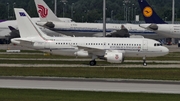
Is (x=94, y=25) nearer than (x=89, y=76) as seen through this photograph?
No

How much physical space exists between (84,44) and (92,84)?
22892 mm

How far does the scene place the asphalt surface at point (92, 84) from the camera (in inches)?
1390

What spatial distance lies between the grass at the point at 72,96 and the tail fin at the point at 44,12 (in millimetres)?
64245

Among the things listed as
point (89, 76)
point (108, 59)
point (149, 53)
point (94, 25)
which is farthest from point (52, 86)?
point (94, 25)

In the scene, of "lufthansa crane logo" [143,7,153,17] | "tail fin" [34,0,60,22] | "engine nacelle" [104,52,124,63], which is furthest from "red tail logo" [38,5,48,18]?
"engine nacelle" [104,52,124,63]

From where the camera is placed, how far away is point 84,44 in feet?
200

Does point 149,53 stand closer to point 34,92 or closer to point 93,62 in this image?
point 93,62

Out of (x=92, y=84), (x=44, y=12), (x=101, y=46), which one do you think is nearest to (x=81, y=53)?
(x=101, y=46)

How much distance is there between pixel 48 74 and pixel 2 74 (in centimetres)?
348

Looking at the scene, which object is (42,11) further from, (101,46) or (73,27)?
(101,46)

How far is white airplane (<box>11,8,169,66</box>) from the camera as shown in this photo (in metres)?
60.1

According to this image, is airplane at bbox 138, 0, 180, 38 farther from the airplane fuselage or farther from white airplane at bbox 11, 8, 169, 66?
the airplane fuselage

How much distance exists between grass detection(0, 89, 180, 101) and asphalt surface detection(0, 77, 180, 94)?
5.55ft

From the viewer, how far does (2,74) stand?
149ft
